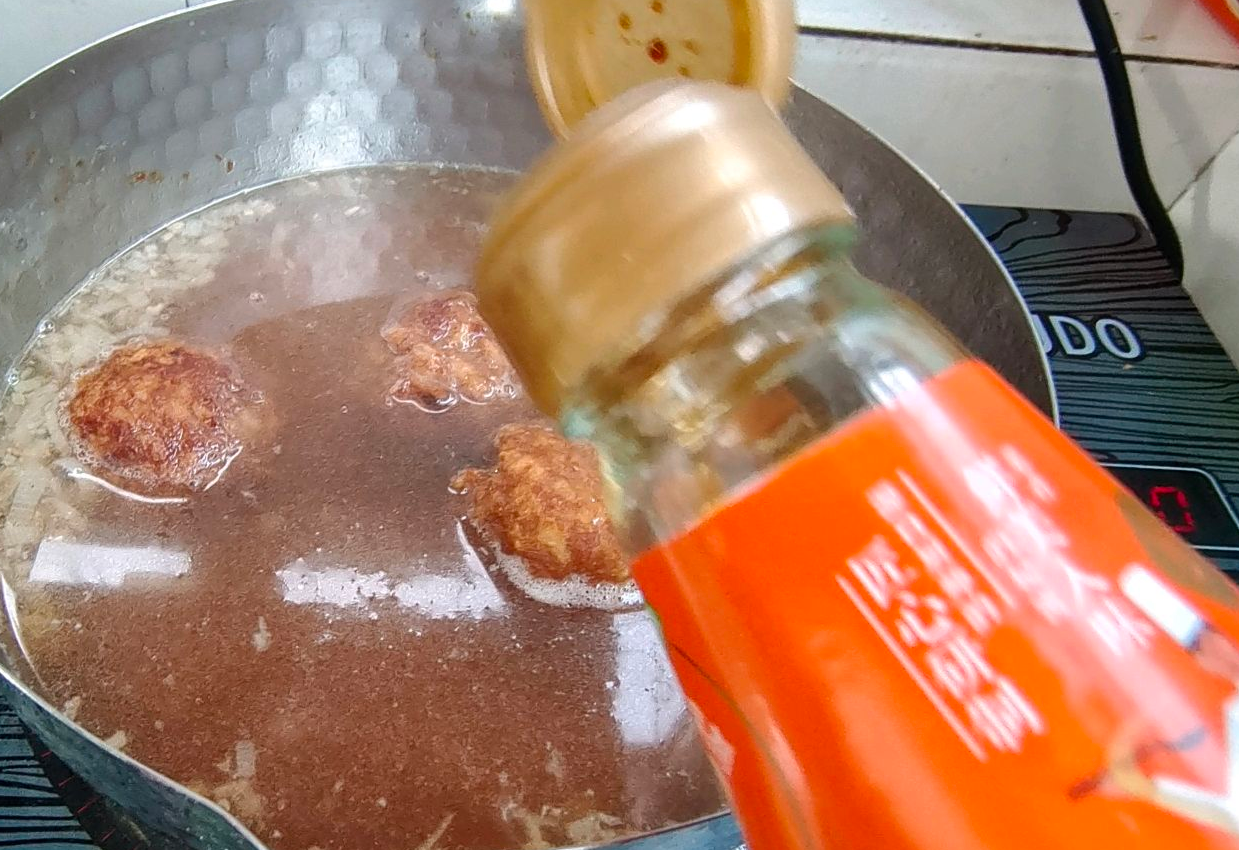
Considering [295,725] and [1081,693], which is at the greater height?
[1081,693]

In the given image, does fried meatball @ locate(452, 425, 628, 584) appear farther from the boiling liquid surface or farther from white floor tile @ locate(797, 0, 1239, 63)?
white floor tile @ locate(797, 0, 1239, 63)

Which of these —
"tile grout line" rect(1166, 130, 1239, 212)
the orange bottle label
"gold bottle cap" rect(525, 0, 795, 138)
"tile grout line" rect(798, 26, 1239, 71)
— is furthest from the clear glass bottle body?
"tile grout line" rect(1166, 130, 1239, 212)

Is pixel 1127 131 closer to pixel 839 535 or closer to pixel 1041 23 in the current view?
pixel 1041 23

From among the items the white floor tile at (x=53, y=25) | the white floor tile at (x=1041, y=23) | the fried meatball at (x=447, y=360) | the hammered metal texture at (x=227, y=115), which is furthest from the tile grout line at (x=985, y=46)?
the white floor tile at (x=53, y=25)

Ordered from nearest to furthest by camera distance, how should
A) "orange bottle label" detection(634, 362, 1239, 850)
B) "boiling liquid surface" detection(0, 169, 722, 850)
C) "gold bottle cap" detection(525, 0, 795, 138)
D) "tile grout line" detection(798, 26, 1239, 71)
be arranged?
1. "orange bottle label" detection(634, 362, 1239, 850)
2. "gold bottle cap" detection(525, 0, 795, 138)
3. "boiling liquid surface" detection(0, 169, 722, 850)
4. "tile grout line" detection(798, 26, 1239, 71)

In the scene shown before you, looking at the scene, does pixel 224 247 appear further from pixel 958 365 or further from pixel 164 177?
pixel 958 365

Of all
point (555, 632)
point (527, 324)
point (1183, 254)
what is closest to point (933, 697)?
point (527, 324)

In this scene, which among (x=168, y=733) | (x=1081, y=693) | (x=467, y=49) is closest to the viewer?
(x=1081, y=693)
